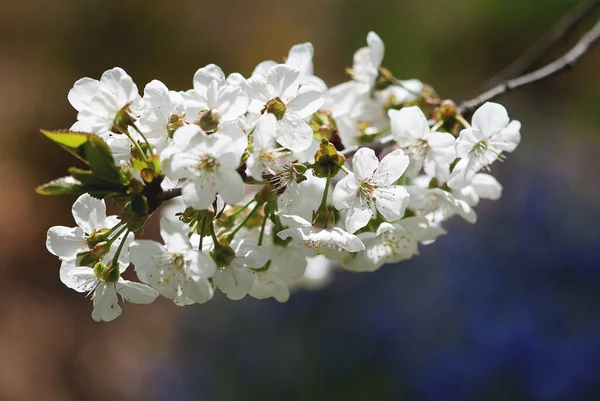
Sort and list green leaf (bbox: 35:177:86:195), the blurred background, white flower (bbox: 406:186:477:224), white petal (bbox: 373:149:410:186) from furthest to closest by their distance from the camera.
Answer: the blurred background < white flower (bbox: 406:186:477:224) < white petal (bbox: 373:149:410:186) < green leaf (bbox: 35:177:86:195)

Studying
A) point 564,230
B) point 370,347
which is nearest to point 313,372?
point 370,347

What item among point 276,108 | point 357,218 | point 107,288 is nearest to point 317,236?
point 357,218

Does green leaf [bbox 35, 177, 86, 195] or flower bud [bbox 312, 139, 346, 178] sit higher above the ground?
flower bud [bbox 312, 139, 346, 178]

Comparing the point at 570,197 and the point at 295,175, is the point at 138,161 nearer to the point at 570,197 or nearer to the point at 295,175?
the point at 295,175

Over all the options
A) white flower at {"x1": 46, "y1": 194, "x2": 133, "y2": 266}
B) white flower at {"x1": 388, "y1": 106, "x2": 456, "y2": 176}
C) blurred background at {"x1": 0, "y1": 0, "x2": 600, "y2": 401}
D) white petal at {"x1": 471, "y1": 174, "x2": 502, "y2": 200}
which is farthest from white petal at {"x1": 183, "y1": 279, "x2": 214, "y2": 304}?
blurred background at {"x1": 0, "y1": 0, "x2": 600, "y2": 401}

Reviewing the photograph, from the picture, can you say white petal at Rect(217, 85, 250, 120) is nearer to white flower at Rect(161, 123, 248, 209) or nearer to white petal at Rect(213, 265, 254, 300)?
white flower at Rect(161, 123, 248, 209)
